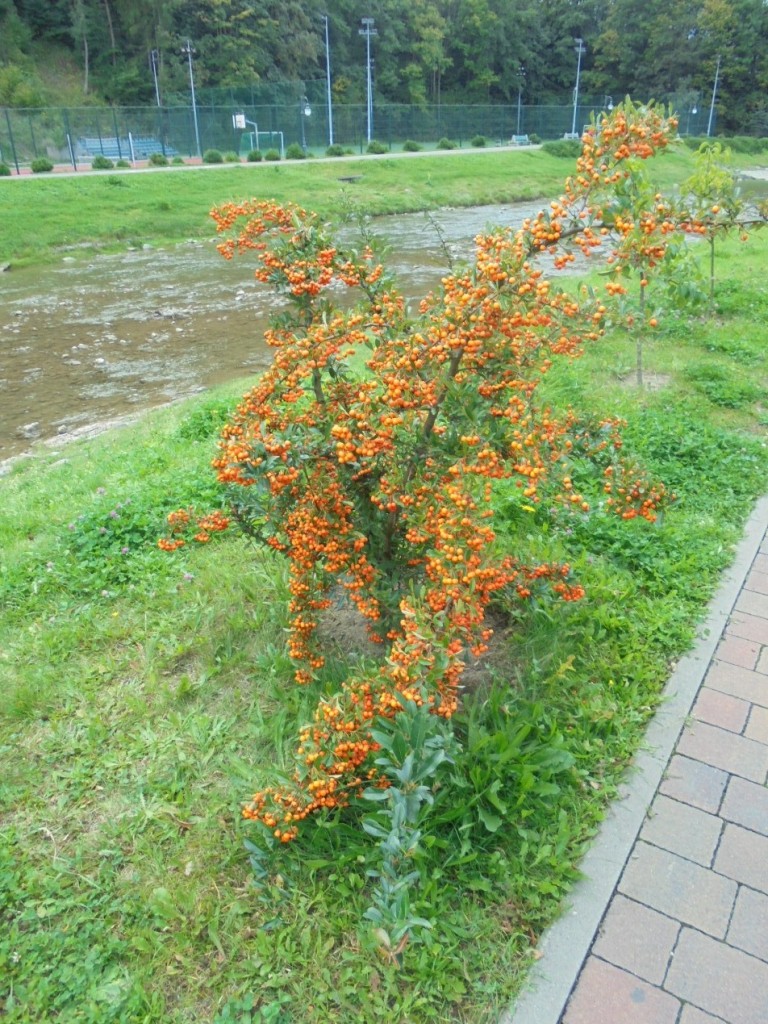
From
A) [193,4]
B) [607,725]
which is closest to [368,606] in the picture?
[607,725]

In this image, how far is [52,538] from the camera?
4.75 m

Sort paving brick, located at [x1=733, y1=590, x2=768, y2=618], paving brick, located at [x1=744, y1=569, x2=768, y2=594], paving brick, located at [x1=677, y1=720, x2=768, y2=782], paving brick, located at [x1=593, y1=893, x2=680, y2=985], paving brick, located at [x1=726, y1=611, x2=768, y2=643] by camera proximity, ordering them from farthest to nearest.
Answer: paving brick, located at [x1=744, y1=569, x2=768, y2=594]
paving brick, located at [x1=733, y1=590, x2=768, y2=618]
paving brick, located at [x1=726, y1=611, x2=768, y2=643]
paving brick, located at [x1=677, y1=720, x2=768, y2=782]
paving brick, located at [x1=593, y1=893, x2=680, y2=985]

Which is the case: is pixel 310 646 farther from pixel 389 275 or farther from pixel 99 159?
pixel 99 159

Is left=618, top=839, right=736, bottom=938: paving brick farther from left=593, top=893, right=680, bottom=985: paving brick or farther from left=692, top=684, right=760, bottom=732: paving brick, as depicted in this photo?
left=692, top=684, right=760, bottom=732: paving brick

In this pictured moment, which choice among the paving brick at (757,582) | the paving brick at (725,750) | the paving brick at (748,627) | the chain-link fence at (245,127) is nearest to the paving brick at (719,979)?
the paving brick at (725,750)

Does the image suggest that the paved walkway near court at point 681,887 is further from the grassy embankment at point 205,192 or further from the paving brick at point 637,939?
the grassy embankment at point 205,192

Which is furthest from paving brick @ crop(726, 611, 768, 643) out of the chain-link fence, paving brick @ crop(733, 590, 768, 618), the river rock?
the chain-link fence

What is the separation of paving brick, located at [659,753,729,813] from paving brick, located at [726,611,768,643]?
0.93 metres

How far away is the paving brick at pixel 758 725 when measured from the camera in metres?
3.06

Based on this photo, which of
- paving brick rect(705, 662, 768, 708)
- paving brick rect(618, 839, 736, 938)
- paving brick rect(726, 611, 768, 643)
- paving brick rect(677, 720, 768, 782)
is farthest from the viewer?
paving brick rect(726, 611, 768, 643)

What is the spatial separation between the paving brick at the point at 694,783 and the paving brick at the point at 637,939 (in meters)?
0.52

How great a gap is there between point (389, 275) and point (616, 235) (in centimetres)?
100

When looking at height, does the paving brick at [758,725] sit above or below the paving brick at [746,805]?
above

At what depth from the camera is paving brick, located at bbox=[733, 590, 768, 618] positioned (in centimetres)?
379
